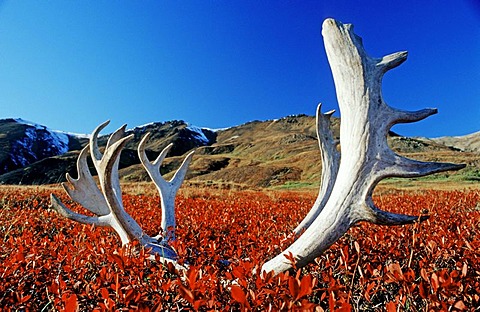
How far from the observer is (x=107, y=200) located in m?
2.30

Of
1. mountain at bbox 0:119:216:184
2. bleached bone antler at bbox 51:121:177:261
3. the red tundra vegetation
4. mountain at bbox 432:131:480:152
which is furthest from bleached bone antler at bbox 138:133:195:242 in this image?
mountain at bbox 432:131:480:152

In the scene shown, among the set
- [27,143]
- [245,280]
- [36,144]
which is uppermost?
[36,144]

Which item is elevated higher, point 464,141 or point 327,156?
point 464,141

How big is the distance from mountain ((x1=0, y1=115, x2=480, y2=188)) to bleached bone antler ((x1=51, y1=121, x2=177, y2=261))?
7.27 meters

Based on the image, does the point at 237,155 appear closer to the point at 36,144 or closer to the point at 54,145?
the point at 36,144

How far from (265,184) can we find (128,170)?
36411mm

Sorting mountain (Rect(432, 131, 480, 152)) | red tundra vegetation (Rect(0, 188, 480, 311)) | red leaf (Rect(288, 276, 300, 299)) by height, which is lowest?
red tundra vegetation (Rect(0, 188, 480, 311))

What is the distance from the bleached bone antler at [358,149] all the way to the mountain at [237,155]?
954 cm

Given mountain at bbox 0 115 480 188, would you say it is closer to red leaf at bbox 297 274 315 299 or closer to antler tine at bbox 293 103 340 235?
antler tine at bbox 293 103 340 235

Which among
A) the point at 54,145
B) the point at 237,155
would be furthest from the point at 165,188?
the point at 54,145

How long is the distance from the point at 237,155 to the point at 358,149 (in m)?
79.9

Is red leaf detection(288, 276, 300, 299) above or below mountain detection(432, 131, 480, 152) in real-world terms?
below

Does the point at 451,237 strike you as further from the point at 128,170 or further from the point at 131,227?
the point at 128,170

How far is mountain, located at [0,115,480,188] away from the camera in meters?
40.4
